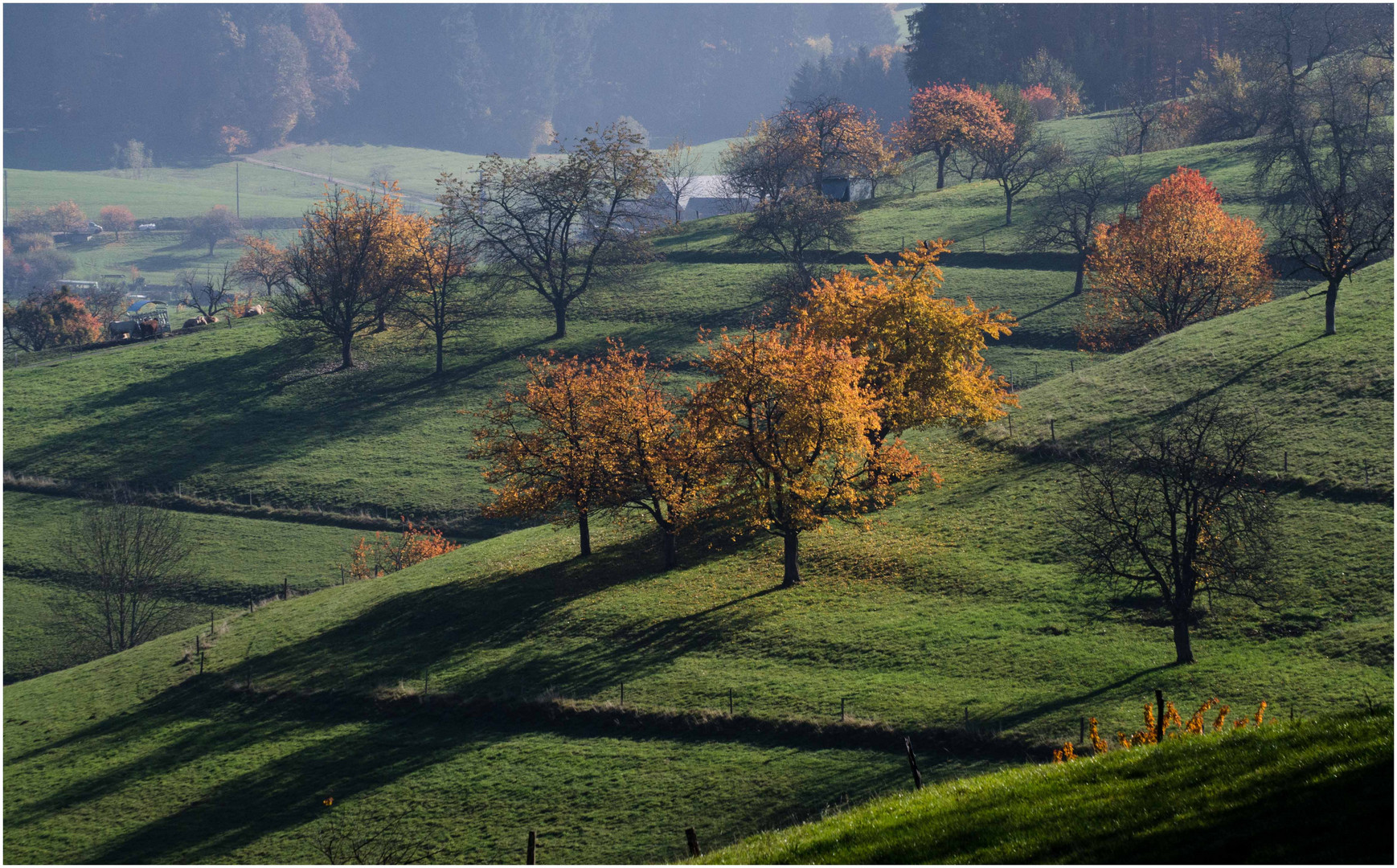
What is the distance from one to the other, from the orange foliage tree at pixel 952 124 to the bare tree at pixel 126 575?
339 feet

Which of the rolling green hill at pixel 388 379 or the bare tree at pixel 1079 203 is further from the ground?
the bare tree at pixel 1079 203

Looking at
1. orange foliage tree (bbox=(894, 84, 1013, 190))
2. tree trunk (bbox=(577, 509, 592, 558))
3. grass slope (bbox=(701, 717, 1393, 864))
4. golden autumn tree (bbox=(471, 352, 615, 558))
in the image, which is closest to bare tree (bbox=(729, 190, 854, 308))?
→ orange foliage tree (bbox=(894, 84, 1013, 190))

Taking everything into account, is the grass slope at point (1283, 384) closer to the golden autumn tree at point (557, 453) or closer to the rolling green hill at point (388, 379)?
the rolling green hill at point (388, 379)

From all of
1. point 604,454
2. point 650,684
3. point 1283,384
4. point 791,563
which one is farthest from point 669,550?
point 1283,384

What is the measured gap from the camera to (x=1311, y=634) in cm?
3716

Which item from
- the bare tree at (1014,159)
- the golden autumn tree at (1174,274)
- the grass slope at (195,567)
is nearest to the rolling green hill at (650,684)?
the grass slope at (195,567)

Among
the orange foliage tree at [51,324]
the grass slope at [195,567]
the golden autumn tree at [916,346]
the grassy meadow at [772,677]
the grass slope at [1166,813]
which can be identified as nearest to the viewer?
the grass slope at [1166,813]

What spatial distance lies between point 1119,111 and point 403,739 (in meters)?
161

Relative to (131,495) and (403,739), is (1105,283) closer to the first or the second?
(403,739)

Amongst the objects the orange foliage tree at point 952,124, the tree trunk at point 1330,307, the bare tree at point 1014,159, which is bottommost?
the tree trunk at point 1330,307

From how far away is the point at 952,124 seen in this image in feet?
436

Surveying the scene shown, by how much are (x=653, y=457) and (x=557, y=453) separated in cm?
563

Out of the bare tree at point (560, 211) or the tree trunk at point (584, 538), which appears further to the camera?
the bare tree at point (560, 211)

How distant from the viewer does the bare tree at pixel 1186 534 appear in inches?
1471
